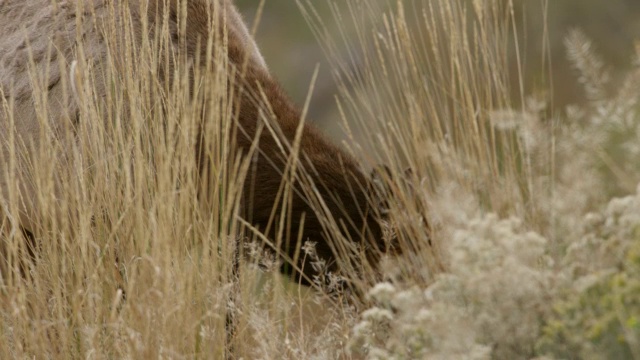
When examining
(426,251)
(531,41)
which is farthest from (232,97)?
(531,41)

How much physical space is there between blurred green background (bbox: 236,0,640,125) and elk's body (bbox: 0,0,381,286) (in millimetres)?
4996

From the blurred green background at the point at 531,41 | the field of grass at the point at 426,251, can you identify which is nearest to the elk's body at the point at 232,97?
the field of grass at the point at 426,251

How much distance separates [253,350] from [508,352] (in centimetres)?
120

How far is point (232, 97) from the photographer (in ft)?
12.2

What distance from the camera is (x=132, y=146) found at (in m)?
3.79

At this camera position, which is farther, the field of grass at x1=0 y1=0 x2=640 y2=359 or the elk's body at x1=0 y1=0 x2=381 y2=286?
the elk's body at x1=0 y1=0 x2=381 y2=286

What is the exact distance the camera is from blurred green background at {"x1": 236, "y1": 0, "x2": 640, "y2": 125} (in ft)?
39.2

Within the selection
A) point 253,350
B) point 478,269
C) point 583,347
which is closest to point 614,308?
point 583,347

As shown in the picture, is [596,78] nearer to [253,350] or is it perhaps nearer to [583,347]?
Result: [583,347]

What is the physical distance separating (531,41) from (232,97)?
12.2 metres

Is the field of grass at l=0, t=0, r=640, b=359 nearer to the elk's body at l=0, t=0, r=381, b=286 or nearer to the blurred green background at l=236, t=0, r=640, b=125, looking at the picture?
the elk's body at l=0, t=0, r=381, b=286

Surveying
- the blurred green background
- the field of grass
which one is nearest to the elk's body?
the field of grass

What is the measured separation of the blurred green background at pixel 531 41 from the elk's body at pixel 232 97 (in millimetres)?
4996

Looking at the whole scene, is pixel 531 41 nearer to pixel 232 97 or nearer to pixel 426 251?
pixel 232 97
